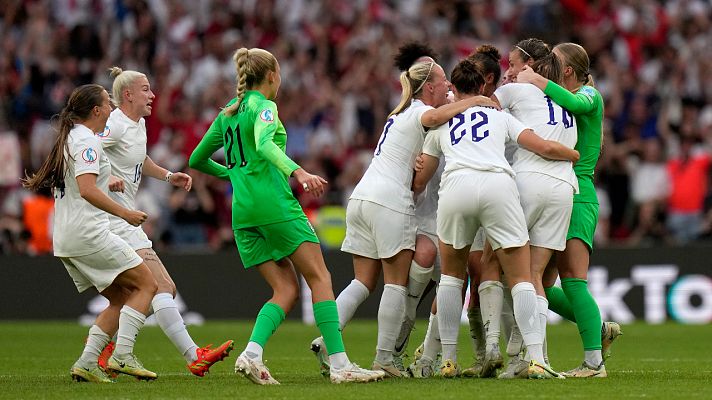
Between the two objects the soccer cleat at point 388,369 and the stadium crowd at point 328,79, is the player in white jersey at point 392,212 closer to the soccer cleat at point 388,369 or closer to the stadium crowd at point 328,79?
the soccer cleat at point 388,369

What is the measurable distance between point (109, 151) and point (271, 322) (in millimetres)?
2134

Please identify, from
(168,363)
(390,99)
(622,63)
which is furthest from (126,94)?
(622,63)

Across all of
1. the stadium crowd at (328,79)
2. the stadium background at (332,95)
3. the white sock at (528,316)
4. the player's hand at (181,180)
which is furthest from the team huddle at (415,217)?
the stadium crowd at (328,79)

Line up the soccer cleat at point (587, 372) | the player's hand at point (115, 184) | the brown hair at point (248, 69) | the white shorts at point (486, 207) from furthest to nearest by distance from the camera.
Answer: the player's hand at point (115, 184) < the soccer cleat at point (587, 372) < the brown hair at point (248, 69) < the white shorts at point (486, 207)

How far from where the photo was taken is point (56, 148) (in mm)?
8938

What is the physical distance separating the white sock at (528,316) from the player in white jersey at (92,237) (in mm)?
2695

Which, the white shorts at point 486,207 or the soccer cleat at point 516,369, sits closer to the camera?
the white shorts at point 486,207

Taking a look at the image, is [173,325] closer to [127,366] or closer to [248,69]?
[127,366]

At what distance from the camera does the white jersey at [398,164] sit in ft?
29.7

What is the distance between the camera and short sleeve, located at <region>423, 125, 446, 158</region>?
8844mm

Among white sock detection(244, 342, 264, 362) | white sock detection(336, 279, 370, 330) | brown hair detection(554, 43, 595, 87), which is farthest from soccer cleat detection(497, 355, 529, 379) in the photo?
brown hair detection(554, 43, 595, 87)

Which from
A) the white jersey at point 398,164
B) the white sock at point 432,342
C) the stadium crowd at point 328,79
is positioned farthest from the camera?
the stadium crowd at point 328,79

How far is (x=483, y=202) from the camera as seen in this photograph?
27.6 ft

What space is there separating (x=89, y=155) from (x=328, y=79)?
11707 mm
